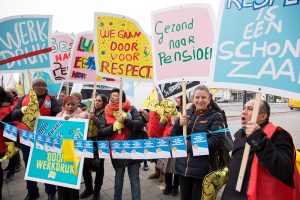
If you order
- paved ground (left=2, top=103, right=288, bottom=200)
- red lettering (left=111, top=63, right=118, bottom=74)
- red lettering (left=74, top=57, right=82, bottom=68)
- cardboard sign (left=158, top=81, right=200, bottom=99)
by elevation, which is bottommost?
paved ground (left=2, top=103, right=288, bottom=200)

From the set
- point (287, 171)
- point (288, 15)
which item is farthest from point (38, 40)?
point (287, 171)

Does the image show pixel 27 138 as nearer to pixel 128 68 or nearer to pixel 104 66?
pixel 104 66

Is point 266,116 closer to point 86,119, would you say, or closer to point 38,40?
point 86,119

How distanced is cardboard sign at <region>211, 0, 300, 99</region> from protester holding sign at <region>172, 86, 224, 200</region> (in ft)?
2.03

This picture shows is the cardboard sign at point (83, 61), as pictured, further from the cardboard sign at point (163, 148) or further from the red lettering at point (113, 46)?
the cardboard sign at point (163, 148)

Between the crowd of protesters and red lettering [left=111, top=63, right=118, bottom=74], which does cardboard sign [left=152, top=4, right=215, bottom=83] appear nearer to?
the crowd of protesters

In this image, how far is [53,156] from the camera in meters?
3.52

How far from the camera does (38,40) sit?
3627mm

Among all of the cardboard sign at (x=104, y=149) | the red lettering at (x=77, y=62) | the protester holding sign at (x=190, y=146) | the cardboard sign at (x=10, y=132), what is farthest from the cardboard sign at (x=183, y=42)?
the cardboard sign at (x=10, y=132)

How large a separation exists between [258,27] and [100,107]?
2920 mm

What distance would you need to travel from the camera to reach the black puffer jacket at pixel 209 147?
111 inches

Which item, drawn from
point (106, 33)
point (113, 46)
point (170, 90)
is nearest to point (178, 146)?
point (170, 90)

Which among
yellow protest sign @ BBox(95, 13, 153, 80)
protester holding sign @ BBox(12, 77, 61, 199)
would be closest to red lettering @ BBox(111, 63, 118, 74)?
yellow protest sign @ BBox(95, 13, 153, 80)

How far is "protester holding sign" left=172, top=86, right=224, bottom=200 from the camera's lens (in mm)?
2828
